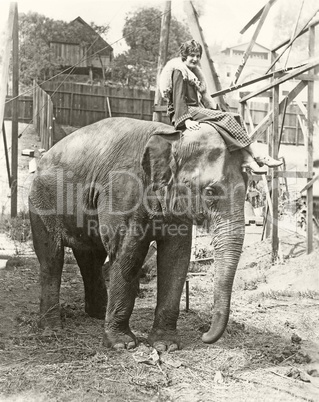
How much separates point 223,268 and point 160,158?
1.18 meters

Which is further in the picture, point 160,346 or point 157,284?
point 157,284

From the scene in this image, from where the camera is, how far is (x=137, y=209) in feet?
17.9

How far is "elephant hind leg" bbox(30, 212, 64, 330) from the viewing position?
6.40m

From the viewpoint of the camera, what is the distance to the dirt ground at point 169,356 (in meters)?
4.64

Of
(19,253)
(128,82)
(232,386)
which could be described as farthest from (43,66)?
(232,386)

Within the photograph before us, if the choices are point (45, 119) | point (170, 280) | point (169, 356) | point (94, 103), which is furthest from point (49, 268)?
point (94, 103)

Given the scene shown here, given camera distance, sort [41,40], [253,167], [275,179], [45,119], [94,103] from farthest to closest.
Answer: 1. [41,40]
2. [94,103]
3. [45,119]
4. [275,179]
5. [253,167]

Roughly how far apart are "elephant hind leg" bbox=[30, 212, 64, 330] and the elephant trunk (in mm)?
2272

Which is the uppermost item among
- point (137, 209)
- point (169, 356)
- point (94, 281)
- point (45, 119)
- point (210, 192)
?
point (45, 119)

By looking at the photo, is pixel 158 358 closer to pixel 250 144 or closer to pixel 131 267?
pixel 131 267

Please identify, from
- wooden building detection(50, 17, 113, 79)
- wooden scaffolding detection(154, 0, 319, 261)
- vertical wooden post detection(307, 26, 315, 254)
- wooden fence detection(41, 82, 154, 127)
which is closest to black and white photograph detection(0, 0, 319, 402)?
wooden scaffolding detection(154, 0, 319, 261)

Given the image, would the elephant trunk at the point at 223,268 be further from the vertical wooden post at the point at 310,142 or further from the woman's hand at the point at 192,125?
the vertical wooden post at the point at 310,142

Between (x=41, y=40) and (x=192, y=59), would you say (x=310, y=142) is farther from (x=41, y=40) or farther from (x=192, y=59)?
(x=41, y=40)

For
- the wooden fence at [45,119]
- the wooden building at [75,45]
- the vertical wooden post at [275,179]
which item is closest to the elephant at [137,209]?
the vertical wooden post at [275,179]
